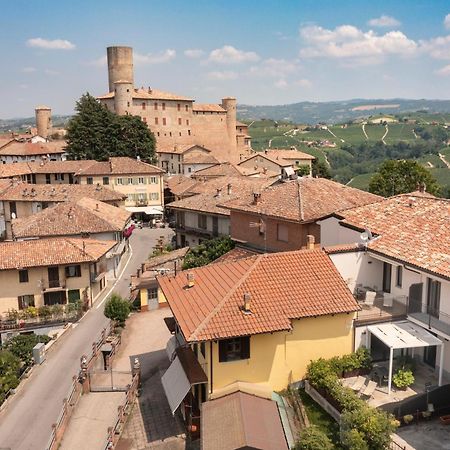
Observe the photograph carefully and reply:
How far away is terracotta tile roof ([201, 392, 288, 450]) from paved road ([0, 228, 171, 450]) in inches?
352

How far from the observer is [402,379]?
19.4 metres

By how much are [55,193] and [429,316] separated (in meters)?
50.3

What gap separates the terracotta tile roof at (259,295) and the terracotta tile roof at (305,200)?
813 centimetres

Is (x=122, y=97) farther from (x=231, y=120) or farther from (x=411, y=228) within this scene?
(x=411, y=228)

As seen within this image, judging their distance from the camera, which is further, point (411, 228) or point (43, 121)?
point (43, 121)

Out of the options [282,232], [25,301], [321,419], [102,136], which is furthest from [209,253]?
[102,136]

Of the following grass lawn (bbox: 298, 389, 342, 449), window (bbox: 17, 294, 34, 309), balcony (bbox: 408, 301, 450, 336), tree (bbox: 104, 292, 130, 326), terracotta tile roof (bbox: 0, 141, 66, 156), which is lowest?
window (bbox: 17, 294, 34, 309)

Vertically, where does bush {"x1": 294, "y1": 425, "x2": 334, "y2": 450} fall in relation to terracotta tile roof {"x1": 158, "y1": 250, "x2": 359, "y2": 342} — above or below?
below

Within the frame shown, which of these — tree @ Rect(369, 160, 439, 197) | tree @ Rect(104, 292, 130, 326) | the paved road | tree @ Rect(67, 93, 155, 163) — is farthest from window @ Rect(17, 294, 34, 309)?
tree @ Rect(67, 93, 155, 163)

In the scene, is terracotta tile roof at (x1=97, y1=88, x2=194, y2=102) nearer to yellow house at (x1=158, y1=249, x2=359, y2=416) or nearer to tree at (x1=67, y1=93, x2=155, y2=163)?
tree at (x1=67, y1=93, x2=155, y2=163)

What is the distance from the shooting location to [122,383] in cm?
2555

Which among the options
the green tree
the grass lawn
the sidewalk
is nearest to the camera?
A: the grass lawn

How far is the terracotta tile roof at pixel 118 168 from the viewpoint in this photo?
72.1 meters

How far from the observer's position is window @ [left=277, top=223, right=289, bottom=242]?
31352 mm
